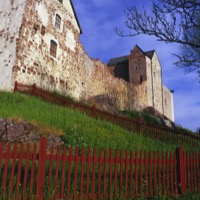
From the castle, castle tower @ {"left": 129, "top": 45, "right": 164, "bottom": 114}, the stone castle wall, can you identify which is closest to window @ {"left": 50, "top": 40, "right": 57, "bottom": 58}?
the castle

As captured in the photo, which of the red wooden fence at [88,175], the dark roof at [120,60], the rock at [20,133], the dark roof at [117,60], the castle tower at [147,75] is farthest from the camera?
the dark roof at [117,60]

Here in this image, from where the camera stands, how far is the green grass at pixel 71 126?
873 centimetres

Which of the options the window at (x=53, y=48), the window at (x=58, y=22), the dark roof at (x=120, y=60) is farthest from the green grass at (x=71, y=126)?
the dark roof at (x=120, y=60)

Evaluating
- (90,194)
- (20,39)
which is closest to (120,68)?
(20,39)

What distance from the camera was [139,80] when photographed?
116 feet

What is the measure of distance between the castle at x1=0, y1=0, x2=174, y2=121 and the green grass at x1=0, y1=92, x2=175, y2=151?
4.27 meters

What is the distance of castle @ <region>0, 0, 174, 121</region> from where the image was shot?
15508 mm

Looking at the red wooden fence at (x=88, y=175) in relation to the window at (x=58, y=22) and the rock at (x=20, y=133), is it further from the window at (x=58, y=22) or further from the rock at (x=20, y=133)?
the window at (x=58, y=22)

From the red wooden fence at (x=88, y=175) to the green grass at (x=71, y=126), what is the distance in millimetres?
2631

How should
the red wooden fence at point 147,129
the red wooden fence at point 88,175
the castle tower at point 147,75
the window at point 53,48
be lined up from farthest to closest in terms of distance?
1. the castle tower at point 147,75
2. the window at point 53,48
3. the red wooden fence at point 147,129
4. the red wooden fence at point 88,175

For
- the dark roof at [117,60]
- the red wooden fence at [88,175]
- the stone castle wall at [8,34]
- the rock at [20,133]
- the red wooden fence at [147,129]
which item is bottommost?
the red wooden fence at [88,175]

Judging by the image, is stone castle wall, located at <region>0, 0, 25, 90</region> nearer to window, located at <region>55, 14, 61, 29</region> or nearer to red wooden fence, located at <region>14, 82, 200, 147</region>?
window, located at <region>55, 14, 61, 29</region>

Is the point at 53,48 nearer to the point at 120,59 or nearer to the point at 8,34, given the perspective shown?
the point at 8,34

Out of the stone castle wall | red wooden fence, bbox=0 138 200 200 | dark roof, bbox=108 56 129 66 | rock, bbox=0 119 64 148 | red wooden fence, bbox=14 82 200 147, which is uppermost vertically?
dark roof, bbox=108 56 129 66
